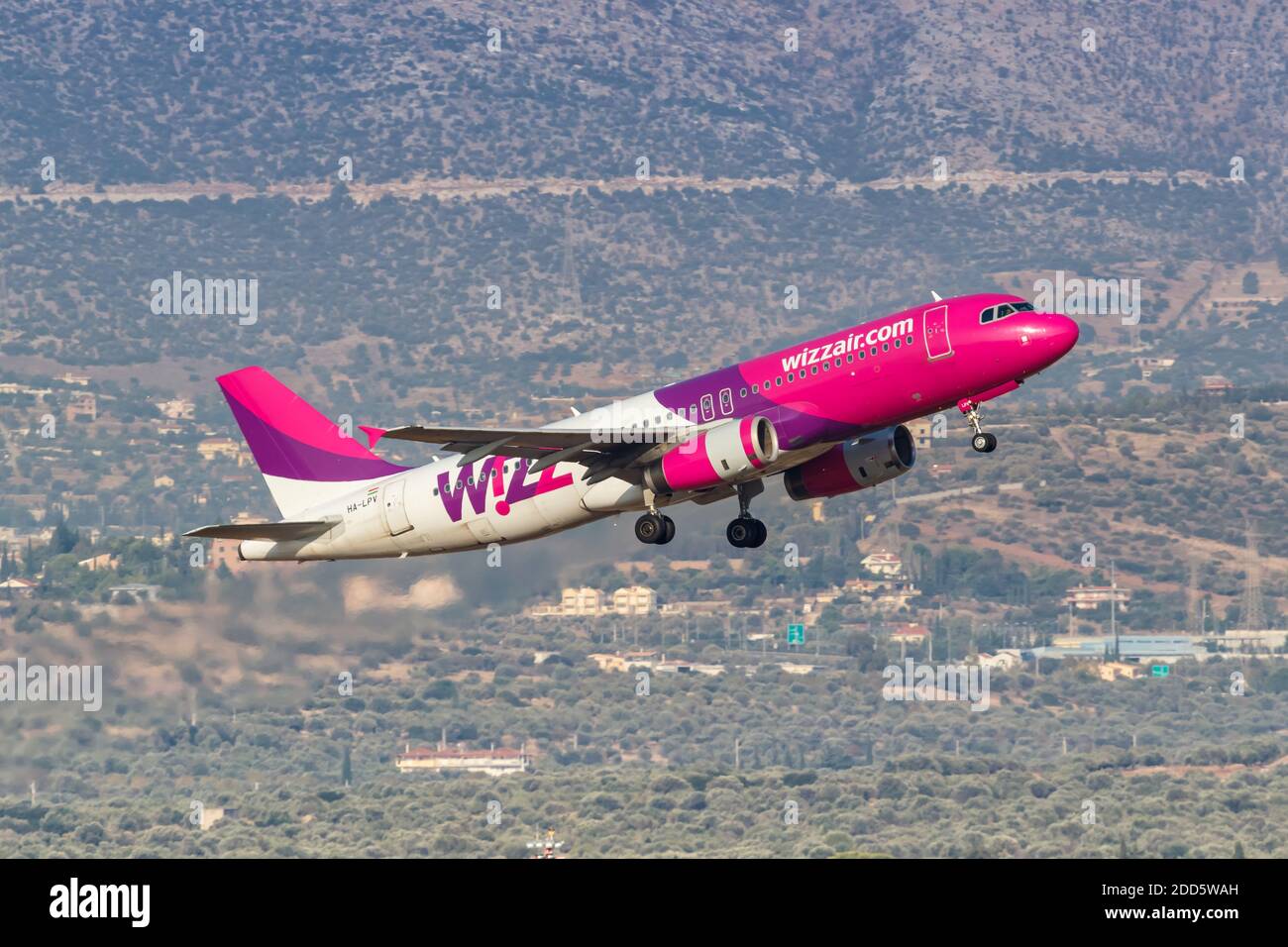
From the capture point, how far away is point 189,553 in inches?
7397

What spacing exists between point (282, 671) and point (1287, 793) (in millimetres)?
76537

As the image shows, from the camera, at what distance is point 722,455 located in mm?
60219

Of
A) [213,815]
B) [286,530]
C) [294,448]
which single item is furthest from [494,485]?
[213,815]

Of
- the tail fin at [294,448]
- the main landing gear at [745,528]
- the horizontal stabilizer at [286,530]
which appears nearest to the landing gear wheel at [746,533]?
the main landing gear at [745,528]

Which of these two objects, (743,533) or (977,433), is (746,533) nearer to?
(743,533)

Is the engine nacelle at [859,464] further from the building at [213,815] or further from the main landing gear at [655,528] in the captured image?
the building at [213,815]

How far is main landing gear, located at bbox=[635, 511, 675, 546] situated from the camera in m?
63.7

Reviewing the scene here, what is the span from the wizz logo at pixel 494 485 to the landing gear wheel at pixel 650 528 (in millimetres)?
2230

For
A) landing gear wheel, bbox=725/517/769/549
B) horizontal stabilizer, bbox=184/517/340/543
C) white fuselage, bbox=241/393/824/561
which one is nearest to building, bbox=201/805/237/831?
white fuselage, bbox=241/393/824/561

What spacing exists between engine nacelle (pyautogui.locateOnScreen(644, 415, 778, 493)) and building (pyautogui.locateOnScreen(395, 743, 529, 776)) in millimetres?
111658

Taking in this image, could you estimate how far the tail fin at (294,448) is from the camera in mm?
71250
